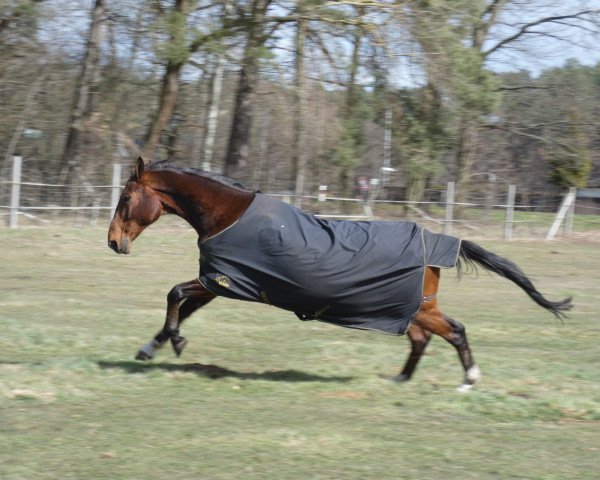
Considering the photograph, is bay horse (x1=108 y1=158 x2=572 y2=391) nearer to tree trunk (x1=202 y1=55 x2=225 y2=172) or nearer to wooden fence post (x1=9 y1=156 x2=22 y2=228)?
wooden fence post (x1=9 y1=156 x2=22 y2=228)

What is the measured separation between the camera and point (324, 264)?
22.9ft

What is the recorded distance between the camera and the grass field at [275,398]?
508 centimetres

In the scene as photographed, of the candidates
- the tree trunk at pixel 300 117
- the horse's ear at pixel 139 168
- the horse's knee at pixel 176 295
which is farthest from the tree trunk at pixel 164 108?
the horse's knee at pixel 176 295

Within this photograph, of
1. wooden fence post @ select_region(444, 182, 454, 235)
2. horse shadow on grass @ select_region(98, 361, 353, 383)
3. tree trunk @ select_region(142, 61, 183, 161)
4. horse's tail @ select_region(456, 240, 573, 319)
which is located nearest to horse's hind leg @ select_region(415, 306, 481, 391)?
horse's tail @ select_region(456, 240, 573, 319)

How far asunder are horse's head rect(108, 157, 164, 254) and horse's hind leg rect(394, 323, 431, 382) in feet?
7.77

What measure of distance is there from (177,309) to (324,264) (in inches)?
53.7

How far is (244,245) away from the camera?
7023 mm

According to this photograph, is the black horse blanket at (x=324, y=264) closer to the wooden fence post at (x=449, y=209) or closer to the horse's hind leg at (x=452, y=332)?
the horse's hind leg at (x=452, y=332)

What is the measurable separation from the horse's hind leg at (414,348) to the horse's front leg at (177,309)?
1720mm

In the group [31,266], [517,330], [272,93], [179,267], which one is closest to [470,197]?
[272,93]

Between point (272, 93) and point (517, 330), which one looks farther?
point (272, 93)

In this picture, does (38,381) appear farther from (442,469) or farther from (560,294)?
(560,294)

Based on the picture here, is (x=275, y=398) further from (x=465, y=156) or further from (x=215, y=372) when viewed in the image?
(x=465, y=156)

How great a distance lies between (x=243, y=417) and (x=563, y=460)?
6.92 feet
